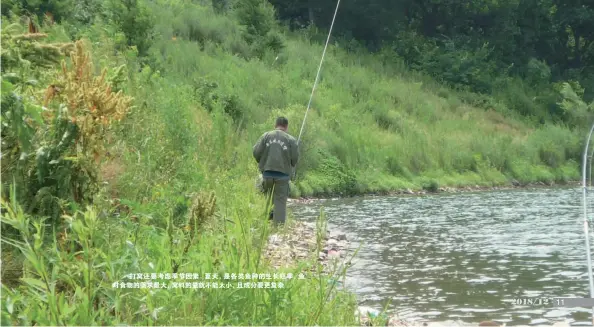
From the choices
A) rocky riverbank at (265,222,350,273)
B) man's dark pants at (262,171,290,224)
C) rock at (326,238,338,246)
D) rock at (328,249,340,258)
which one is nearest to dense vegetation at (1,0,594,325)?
man's dark pants at (262,171,290,224)

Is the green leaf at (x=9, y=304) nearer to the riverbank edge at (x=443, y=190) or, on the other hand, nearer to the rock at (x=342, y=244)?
the rock at (x=342, y=244)

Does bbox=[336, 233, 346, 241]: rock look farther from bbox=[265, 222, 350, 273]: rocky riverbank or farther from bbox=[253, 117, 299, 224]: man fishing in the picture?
bbox=[253, 117, 299, 224]: man fishing

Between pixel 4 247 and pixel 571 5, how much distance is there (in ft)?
126

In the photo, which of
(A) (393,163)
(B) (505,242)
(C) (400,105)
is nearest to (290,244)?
(B) (505,242)

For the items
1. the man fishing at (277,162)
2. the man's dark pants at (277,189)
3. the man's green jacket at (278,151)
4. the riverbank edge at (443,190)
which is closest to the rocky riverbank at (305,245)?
the man's dark pants at (277,189)

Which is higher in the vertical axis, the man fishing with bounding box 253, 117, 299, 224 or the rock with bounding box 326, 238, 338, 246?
the man fishing with bounding box 253, 117, 299, 224

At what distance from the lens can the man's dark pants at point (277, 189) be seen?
974cm

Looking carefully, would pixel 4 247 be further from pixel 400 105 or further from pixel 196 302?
pixel 400 105

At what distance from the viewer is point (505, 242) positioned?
34.9 ft

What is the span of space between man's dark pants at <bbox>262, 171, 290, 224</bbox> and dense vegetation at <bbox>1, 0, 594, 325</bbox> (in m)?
0.30

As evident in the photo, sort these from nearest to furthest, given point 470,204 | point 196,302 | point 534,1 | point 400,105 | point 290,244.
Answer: point 196,302, point 290,244, point 470,204, point 400,105, point 534,1

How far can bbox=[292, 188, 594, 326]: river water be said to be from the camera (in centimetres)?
691

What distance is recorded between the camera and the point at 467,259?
9281mm

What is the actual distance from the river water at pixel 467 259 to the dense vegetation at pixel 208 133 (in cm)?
138
